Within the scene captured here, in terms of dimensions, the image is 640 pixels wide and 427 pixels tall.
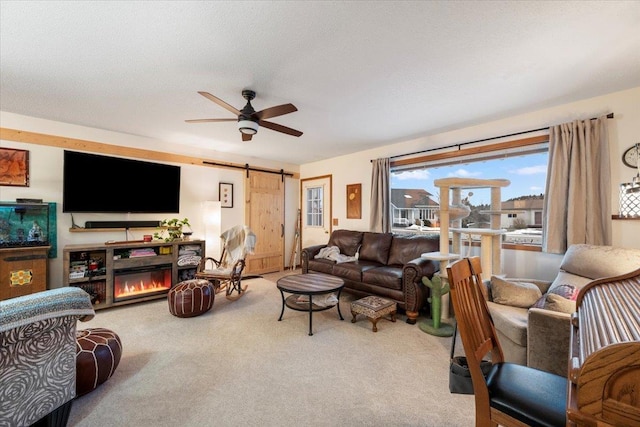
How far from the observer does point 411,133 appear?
12.9ft

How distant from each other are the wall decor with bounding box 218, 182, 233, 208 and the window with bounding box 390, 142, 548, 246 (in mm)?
3074

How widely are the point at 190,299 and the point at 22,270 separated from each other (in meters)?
1.91

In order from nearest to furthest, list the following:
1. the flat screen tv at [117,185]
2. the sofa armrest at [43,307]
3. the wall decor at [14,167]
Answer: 1. the sofa armrest at [43,307]
2. the wall decor at [14,167]
3. the flat screen tv at [117,185]

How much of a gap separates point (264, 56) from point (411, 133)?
2621 mm

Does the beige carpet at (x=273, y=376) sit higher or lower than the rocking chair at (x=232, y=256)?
lower

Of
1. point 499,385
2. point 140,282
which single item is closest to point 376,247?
point 499,385

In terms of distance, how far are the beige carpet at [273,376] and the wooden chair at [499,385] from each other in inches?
26.9

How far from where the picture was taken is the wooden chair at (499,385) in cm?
95

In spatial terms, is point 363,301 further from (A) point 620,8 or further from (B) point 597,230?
(A) point 620,8

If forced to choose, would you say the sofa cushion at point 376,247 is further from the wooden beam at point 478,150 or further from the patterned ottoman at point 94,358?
the patterned ottoman at point 94,358

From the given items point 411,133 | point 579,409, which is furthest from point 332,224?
point 579,409

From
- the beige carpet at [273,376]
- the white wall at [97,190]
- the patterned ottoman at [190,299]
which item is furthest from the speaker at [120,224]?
the patterned ottoman at [190,299]

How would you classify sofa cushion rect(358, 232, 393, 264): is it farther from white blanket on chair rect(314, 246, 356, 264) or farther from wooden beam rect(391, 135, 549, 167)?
wooden beam rect(391, 135, 549, 167)

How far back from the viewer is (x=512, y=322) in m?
1.90
